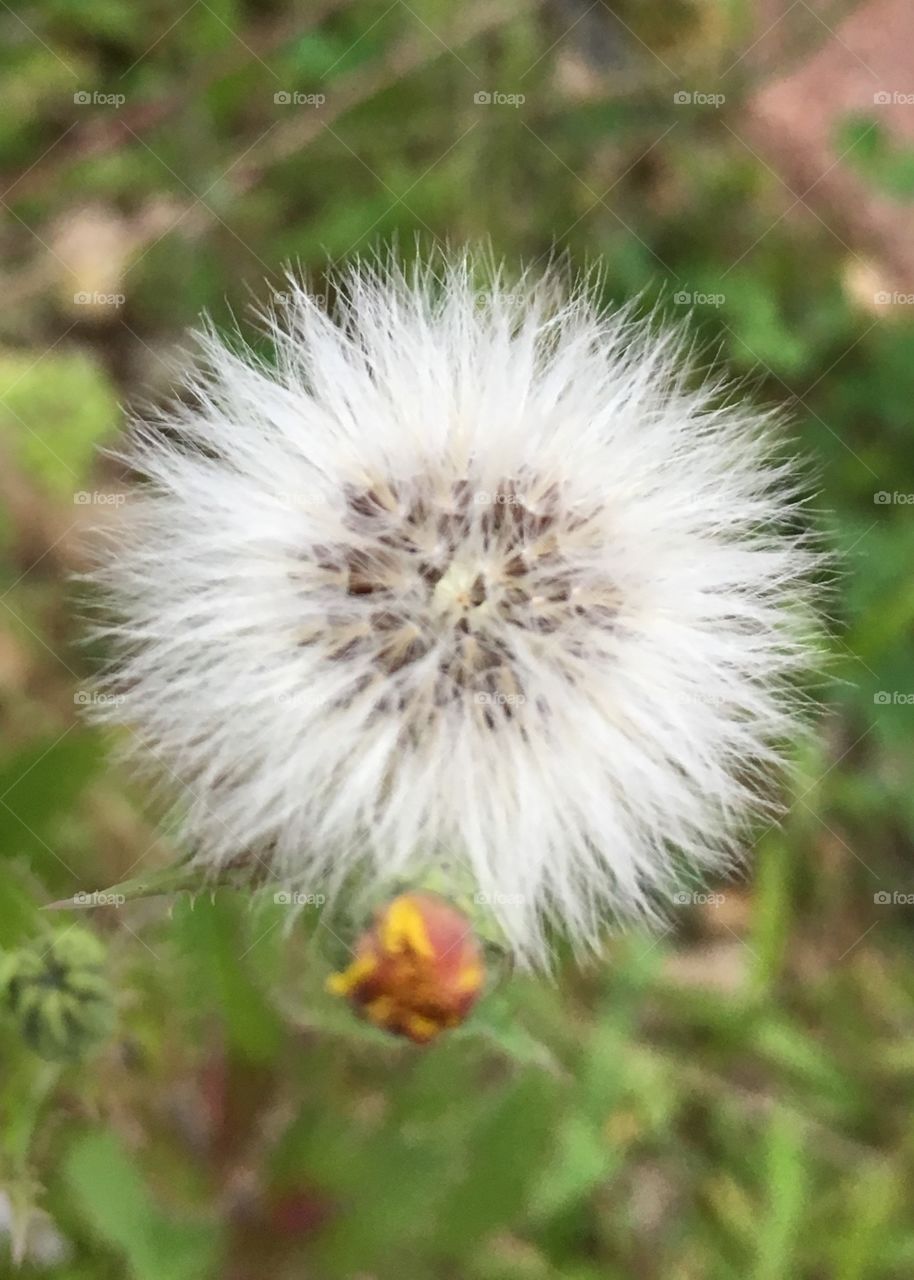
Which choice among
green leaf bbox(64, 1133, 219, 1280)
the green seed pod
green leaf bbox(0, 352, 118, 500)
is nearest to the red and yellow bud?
the green seed pod

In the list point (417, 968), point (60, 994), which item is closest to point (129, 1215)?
point (60, 994)

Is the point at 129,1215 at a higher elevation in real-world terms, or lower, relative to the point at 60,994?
lower

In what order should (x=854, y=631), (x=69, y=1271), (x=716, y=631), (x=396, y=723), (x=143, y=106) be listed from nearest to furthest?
(x=396, y=723) < (x=716, y=631) < (x=69, y=1271) < (x=854, y=631) < (x=143, y=106)

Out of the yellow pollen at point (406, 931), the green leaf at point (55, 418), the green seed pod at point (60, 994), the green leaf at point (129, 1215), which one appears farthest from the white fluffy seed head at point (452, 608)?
the green leaf at point (55, 418)

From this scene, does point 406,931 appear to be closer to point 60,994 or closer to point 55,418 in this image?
point 60,994

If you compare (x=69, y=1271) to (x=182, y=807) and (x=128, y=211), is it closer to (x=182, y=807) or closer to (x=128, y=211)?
(x=182, y=807)

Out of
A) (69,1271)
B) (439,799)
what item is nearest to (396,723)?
(439,799)
